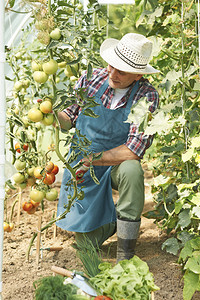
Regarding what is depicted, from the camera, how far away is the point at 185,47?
209 centimetres

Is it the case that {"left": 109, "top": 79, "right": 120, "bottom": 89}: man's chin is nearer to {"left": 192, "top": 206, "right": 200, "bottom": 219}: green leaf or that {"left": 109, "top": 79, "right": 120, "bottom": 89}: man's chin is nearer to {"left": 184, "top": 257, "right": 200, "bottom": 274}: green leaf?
{"left": 192, "top": 206, "right": 200, "bottom": 219}: green leaf

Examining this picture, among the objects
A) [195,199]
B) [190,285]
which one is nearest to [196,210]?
[195,199]

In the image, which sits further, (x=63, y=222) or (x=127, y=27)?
(x=127, y=27)

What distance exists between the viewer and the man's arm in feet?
6.94

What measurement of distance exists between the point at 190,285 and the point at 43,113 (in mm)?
869

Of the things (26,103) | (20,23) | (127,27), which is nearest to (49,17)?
(26,103)

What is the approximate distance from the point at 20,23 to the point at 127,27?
970 millimetres

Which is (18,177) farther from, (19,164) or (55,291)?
(55,291)

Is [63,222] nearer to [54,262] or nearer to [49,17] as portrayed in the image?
[54,262]

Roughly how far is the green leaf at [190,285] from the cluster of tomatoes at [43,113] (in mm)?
808

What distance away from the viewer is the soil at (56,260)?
5.85 feet

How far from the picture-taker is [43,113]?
1711 mm

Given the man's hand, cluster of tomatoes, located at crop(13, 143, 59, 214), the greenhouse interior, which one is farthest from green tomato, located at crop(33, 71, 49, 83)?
the man's hand

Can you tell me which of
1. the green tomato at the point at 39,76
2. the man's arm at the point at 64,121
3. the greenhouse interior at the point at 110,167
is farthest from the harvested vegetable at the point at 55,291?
the man's arm at the point at 64,121
